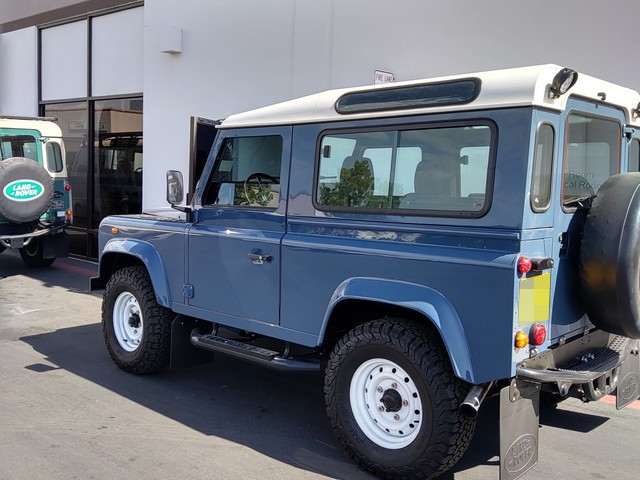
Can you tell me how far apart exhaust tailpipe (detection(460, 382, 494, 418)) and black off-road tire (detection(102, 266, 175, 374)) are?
2.83 m

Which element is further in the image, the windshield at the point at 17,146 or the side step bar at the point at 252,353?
the windshield at the point at 17,146

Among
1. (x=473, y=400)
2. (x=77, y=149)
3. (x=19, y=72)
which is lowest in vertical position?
(x=473, y=400)

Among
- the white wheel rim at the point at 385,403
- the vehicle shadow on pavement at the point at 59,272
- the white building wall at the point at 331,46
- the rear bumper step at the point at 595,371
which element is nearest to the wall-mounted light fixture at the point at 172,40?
the white building wall at the point at 331,46

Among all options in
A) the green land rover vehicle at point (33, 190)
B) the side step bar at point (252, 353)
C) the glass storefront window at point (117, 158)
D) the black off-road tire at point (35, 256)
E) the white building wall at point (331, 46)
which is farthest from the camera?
the glass storefront window at point (117, 158)

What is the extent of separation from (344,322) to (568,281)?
4.61 feet

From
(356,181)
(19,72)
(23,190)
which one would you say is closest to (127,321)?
(356,181)

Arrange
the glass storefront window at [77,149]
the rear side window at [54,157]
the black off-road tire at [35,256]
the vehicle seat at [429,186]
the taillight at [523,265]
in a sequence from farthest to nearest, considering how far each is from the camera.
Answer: the glass storefront window at [77,149]
the black off-road tire at [35,256]
the rear side window at [54,157]
the vehicle seat at [429,186]
the taillight at [523,265]

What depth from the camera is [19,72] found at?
13648 millimetres

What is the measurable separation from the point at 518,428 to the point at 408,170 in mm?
1570

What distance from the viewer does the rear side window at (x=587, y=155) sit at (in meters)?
3.63

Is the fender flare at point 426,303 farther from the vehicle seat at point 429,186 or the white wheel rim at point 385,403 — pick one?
the vehicle seat at point 429,186

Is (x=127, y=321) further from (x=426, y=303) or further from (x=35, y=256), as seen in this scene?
(x=35, y=256)

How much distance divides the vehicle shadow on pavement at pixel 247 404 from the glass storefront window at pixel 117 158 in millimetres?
5221

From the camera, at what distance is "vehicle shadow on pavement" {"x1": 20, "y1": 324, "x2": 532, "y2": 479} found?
4082 millimetres
